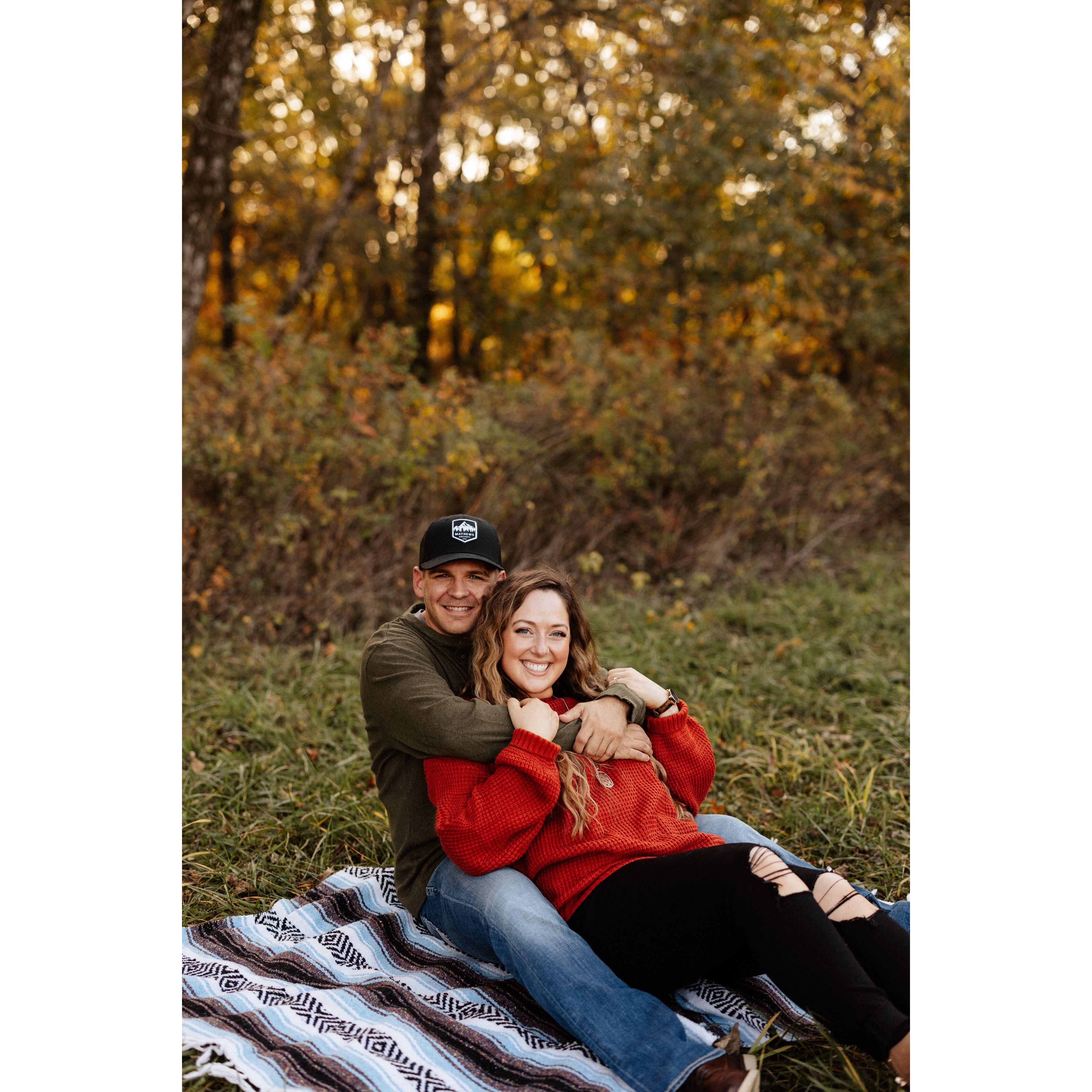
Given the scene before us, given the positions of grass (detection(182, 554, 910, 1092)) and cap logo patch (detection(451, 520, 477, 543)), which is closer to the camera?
cap logo patch (detection(451, 520, 477, 543))

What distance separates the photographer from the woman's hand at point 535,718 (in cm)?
219

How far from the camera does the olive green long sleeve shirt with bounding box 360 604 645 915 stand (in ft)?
7.28

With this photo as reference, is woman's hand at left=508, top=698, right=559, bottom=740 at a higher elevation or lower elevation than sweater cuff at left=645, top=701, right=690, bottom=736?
higher

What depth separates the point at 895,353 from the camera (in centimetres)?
1005

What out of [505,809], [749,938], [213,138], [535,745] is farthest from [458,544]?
[213,138]

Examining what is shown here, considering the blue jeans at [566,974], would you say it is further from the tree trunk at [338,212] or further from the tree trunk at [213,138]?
the tree trunk at [338,212]

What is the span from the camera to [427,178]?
10.1m

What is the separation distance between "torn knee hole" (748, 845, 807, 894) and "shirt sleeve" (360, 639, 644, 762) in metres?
0.55

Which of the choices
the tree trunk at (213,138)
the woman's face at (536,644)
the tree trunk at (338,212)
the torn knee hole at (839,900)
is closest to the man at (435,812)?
the woman's face at (536,644)

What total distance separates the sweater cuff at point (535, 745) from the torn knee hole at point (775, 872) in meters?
0.50

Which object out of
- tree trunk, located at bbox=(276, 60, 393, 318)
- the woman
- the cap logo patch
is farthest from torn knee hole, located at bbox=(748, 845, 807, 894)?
tree trunk, located at bbox=(276, 60, 393, 318)

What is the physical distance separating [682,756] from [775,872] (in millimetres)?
554

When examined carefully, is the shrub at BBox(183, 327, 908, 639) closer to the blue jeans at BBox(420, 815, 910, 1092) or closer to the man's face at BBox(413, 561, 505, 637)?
the man's face at BBox(413, 561, 505, 637)
